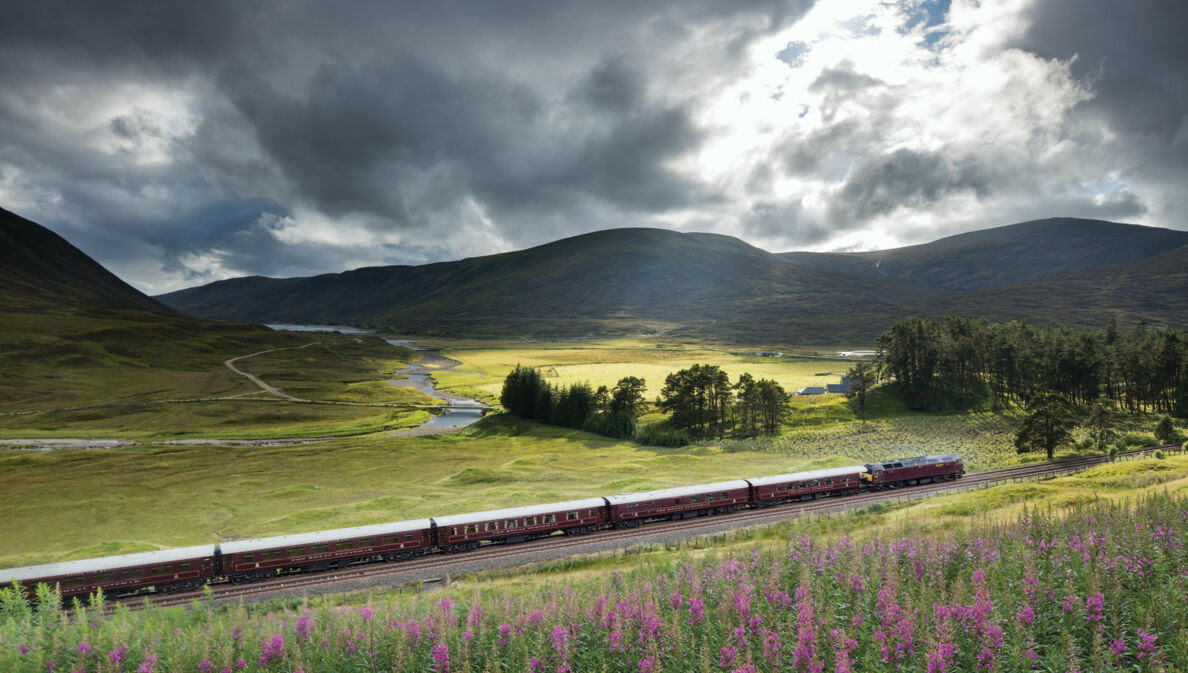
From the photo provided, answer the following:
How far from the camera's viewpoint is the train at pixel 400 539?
36.3m

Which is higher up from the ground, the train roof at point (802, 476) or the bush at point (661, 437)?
the train roof at point (802, 476)

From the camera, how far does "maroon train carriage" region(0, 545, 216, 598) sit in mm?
35125

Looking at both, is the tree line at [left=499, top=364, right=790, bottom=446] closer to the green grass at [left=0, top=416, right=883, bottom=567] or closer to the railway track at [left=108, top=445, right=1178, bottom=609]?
the green grass at [left=0, top=416, right=883, bottom=567]

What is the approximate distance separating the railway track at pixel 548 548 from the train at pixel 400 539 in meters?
0.84

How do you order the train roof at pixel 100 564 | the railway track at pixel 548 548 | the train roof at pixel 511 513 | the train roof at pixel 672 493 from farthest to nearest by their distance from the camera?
the train roof at pixel 672 493 → the train roof at pixel 511 513 → the railway track at pixel 548 548 → the train roof at pixel 100 564

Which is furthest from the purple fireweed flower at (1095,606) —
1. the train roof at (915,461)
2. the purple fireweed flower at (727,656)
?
the train roof at (915,461)

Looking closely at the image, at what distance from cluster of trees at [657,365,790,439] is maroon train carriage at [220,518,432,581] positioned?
73.4m

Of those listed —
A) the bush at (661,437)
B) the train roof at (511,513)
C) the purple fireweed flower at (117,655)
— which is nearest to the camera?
the purple fireweed flower at (117,655)

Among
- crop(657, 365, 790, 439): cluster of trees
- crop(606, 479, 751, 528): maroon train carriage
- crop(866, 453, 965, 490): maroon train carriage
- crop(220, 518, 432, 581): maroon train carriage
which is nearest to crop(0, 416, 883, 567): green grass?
crop(866, 453, 965, 490): maroon train carriage

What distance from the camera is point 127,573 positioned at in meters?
36.4

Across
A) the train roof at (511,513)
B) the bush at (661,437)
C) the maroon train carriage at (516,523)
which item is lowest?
the bush at (661,437)

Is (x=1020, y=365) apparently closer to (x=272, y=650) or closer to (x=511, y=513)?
(x=511, y=513)

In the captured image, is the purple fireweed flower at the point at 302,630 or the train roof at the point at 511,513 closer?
the purple fireweed flower at the point at 302,630

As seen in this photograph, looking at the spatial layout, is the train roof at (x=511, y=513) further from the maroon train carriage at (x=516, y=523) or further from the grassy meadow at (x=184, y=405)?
the grassy meadow at (x=184, y=405)
